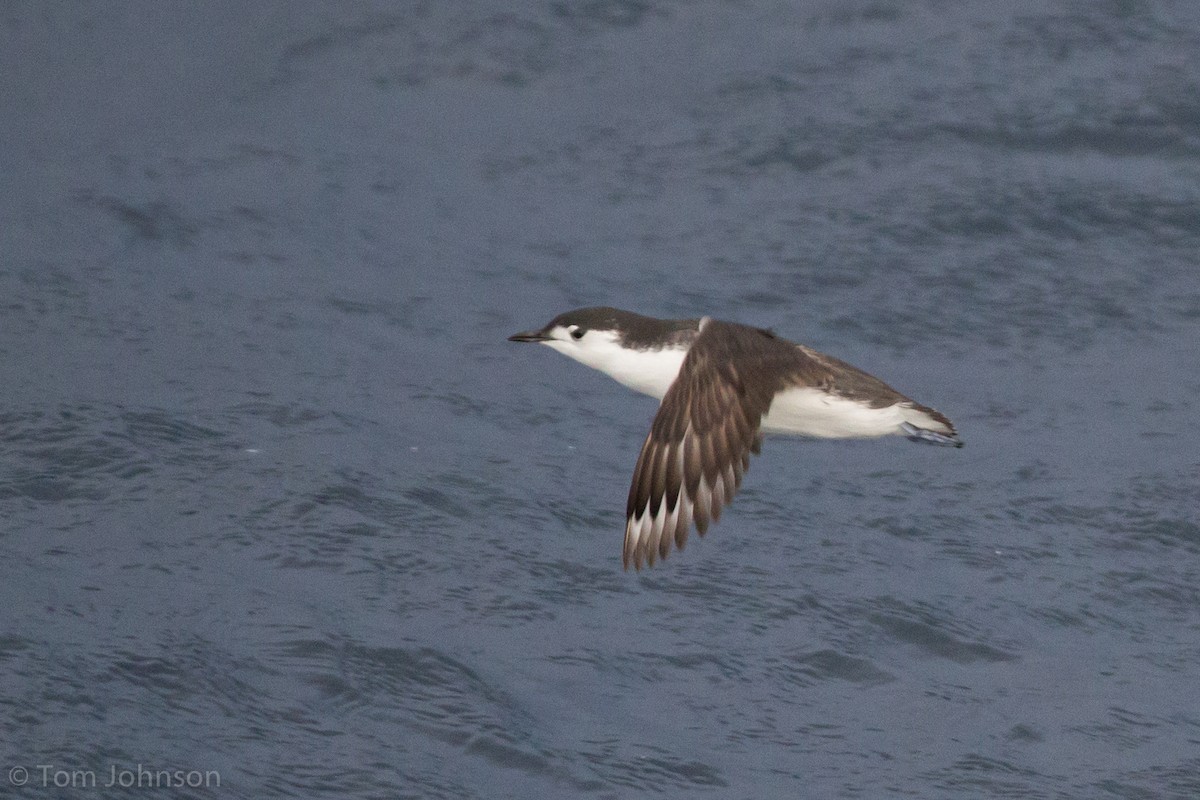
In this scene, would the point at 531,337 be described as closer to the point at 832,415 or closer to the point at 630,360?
the point at 630,360

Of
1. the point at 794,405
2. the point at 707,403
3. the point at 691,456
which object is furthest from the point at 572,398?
the point at 691,456

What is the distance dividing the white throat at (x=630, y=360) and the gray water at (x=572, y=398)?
30.4 inches

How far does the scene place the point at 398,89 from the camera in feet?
33.4

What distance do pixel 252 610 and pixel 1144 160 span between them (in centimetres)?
581

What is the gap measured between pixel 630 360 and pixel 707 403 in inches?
30.5

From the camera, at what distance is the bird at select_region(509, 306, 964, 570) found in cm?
555

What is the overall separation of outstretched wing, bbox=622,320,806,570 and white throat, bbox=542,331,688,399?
1.65ft

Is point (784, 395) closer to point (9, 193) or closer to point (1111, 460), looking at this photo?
point (1111, 460)

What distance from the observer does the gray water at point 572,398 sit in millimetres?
5898

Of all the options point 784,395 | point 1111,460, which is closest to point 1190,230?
point 1111,460

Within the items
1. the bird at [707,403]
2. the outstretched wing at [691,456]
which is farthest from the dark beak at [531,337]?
the outstretched wing at [691,456]

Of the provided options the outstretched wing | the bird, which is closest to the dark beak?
the bird

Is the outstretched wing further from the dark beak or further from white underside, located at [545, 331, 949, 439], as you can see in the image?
the dark beak

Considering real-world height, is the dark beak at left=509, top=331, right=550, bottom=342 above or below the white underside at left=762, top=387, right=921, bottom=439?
above
